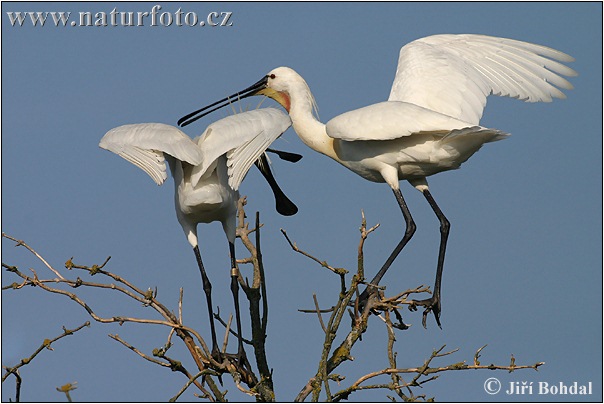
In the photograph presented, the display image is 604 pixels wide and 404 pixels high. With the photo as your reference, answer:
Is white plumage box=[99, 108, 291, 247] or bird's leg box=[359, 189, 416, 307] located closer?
white plumage box=[99, 108, 291, 247]

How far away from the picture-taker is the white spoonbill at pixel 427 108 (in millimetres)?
9656

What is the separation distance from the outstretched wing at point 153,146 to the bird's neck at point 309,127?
189cm

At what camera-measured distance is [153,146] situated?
888 centimetres

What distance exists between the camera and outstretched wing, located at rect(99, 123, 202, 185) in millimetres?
8828

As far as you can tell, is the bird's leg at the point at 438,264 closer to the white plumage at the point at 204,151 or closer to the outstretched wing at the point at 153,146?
the white plumage at the point at 204,151

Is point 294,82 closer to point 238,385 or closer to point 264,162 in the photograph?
point 264,162

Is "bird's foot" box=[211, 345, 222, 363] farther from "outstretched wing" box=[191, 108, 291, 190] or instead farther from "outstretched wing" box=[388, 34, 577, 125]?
"outstretched wing" box=[388, 34, 577, 125]

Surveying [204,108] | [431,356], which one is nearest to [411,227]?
[204,108]

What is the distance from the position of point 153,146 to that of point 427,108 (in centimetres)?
258

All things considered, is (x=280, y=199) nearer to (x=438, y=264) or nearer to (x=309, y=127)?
(x=309, y=127)

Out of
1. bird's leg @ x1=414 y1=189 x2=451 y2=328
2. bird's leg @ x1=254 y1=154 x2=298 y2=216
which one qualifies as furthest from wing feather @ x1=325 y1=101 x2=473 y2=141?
bird's leg @ x1=254 y1=154 x2=298 y2=216

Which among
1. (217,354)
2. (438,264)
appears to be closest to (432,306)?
(438,264)

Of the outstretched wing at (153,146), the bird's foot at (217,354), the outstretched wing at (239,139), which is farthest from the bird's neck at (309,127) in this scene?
the bird's foot at (217,354)

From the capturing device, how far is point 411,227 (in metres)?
10.5
